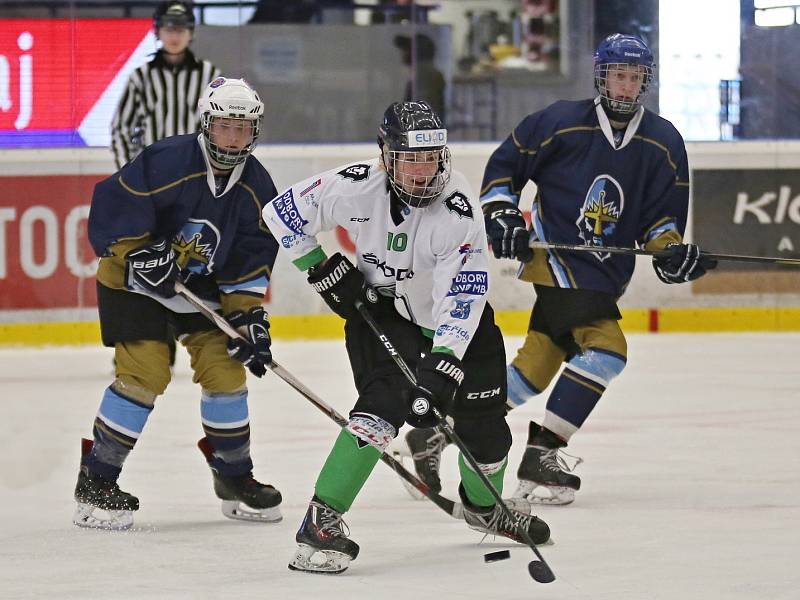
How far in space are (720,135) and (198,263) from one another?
4.43 meters

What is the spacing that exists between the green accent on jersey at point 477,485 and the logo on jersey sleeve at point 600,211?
0.90m

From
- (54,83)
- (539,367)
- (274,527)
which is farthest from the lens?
(54,83)

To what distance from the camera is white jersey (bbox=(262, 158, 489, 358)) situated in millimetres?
3174

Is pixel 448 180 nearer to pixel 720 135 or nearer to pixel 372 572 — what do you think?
pixel 372 572

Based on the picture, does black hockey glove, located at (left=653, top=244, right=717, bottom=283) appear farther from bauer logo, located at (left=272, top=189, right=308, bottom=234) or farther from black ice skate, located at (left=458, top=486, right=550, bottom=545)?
bauer logo, located at (left=272, top=189, right=308, bottom=234)

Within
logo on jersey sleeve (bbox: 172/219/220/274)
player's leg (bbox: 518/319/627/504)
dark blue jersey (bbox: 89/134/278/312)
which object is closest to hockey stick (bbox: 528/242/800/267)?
player's leg (bbox: 518/319/627/504)

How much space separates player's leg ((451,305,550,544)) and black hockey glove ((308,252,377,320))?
0.82ft

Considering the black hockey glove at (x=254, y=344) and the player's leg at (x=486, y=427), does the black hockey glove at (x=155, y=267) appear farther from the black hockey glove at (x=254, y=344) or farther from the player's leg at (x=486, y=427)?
the player's leg at (x=486, y=427)

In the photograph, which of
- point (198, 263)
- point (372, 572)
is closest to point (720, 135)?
point (198, 263)

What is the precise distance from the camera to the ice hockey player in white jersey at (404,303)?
10.2ft

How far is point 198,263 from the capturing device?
3744 millimetres

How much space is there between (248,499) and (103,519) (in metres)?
0.33

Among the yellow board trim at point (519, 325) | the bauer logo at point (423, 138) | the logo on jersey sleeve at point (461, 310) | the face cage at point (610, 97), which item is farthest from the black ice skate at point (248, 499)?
the yellow board trim at point (519, 325)

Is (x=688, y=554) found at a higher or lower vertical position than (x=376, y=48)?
lower
